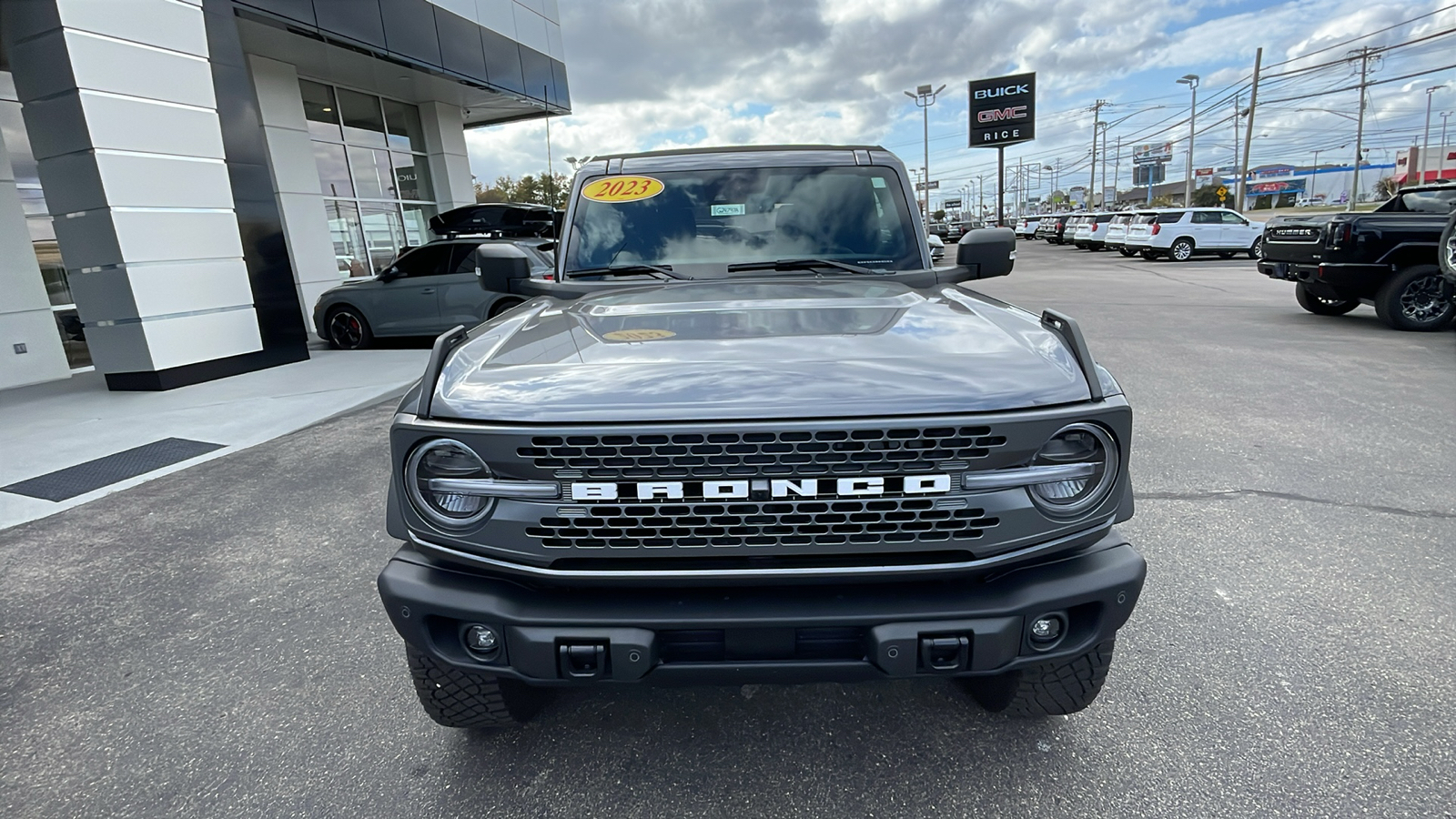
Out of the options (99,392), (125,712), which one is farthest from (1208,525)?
(99,392)

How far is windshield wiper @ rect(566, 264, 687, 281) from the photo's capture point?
3031 millimetres

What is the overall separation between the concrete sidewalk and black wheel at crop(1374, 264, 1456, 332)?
1145cm

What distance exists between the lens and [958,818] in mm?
1931

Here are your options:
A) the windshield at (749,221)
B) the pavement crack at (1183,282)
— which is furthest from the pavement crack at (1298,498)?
the pavement crack at (1183,282)

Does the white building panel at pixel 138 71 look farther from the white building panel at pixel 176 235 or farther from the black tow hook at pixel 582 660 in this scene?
the black tow hook at pixel 582 660

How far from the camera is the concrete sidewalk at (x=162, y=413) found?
534cm

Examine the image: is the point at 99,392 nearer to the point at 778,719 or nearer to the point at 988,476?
the point at 778,719

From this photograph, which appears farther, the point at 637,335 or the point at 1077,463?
the point at 637,335

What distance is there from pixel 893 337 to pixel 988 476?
469mm

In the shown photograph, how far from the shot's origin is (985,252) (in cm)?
318

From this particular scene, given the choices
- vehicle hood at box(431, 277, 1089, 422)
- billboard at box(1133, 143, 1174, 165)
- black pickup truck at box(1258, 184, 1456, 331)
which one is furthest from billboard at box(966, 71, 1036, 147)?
billboard at box(1133, 143, 1174, 165)

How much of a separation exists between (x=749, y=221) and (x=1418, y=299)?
10.2 meters

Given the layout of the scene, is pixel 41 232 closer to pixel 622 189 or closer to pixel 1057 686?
pixel 622 189

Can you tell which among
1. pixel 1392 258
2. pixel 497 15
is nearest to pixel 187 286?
pixel 497 15
